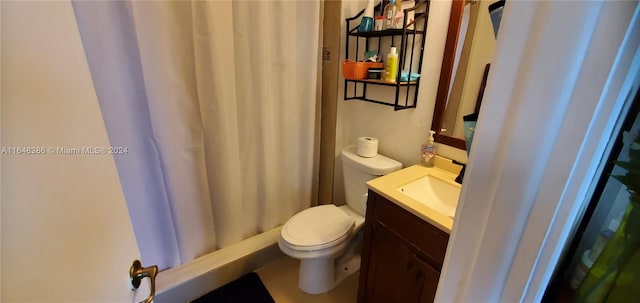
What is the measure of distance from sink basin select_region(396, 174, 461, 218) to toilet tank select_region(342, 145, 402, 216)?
0.21 metres

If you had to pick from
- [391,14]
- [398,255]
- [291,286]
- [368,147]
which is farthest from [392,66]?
[291,286]

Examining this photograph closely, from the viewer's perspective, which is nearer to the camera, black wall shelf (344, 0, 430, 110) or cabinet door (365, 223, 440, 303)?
cabinet door (365, 223, 440, 303)

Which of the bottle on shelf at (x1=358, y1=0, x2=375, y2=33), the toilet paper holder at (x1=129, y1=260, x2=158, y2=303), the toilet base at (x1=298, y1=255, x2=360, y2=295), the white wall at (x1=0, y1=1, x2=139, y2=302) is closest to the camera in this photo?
the white wall at (x1=0, y1=1, x2=139, y2=302)

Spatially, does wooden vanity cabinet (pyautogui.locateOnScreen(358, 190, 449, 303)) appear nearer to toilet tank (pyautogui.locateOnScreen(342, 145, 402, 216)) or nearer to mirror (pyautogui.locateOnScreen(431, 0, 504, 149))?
toilet tank (pyautogui.locateOnScreen(342, 145, 402, 216))

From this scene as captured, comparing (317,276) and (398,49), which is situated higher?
(398,49)

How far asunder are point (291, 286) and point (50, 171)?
150cm

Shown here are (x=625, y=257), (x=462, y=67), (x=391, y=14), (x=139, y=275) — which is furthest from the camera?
(x=391, y=14)

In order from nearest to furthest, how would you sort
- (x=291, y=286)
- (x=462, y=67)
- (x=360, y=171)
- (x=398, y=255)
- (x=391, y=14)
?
(x=398, y=255)
(x=462, y=67)
(x=391, y=14)
(x=360, y=171)
(x=291, y=286)

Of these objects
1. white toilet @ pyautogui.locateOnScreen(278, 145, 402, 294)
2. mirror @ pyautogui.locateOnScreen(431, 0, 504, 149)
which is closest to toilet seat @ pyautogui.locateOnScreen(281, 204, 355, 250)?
white toilet @ pyautogui.locateOnScreen(278, 145, 402, 294)

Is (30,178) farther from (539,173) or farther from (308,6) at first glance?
(308,6)

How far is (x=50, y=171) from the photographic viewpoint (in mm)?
340

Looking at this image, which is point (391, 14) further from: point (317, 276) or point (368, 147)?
point (317, 276)

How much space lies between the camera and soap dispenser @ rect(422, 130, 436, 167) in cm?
129

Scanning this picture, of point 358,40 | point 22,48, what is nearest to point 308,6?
point 358,40
